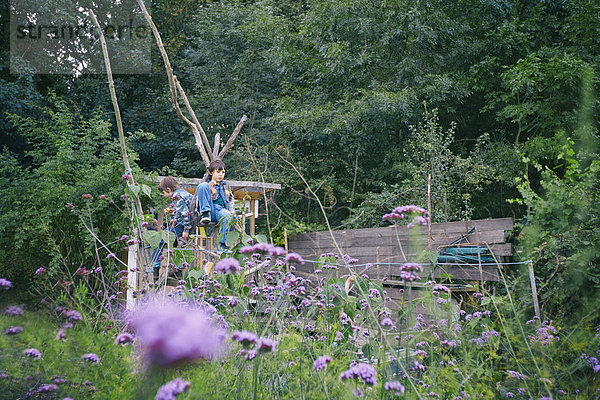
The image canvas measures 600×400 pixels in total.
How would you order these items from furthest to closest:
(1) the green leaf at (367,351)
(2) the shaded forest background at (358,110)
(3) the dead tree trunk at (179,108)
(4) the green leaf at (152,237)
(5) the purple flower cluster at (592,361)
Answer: (2) the shaded forest background at (358,110), (3) the dead tree trunk at (179,108), (4) the green leaf at (152,237), (5) the purple flower cluster at (592,361), (1) the green leaf at (367,351)

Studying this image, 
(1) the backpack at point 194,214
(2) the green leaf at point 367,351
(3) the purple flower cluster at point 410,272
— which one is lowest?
(2) the green leaf at point 367,351

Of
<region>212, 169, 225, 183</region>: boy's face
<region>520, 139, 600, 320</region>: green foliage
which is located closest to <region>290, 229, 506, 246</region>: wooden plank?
<region>520, 139, 600, 320</region>: green foliage

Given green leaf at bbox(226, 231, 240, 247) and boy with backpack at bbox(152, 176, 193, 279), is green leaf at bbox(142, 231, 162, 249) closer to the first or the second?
green leaf at bbox(226, 231, 240, 247)

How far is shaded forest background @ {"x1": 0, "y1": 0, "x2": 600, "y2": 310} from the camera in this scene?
28.8ft

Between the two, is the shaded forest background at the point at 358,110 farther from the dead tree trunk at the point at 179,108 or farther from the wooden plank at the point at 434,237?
the dead tree trunk at the point at 179,108

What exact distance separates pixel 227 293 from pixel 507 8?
38.6ft

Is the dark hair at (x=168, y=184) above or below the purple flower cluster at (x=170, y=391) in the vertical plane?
below

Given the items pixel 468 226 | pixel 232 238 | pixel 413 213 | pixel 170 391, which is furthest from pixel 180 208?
pixel 170 391

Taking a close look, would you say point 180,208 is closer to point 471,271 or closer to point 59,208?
point 471,271

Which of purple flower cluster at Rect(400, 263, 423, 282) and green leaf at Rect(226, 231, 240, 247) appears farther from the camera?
green leaf at Rect(226, 231, 240, 247)

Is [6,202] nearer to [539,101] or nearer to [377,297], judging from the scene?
[377,297]

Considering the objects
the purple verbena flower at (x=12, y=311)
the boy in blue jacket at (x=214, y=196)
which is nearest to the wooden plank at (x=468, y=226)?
the boy in blue jacket at (x=214, y=196)

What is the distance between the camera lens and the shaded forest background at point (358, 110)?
878 centimetres

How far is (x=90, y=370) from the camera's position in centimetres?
134
